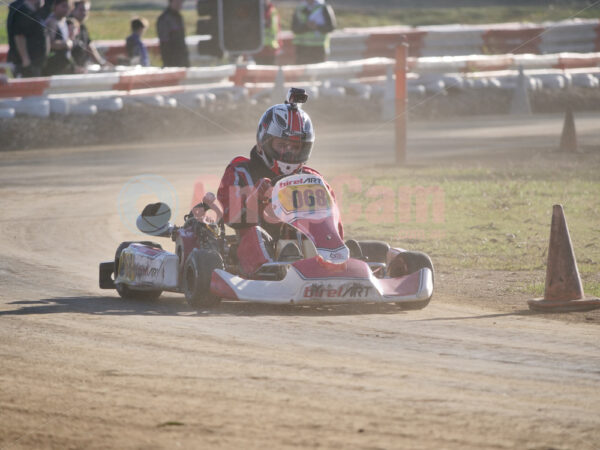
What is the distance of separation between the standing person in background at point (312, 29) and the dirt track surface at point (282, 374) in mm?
13202

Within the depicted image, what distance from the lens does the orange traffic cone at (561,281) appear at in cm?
707

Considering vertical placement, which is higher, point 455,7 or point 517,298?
point 455,7

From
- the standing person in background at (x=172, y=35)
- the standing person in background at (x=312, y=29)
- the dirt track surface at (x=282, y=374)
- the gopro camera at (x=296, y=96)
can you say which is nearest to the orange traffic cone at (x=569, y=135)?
the standing person in background at (x=312, y=29)

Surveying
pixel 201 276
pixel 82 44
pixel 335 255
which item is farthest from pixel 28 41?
pixel 335 255

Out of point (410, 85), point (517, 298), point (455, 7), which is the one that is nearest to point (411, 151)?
point (410, 85)

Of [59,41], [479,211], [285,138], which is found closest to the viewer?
[285,138]

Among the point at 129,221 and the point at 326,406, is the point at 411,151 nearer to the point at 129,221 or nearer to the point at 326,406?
the point at 129,221

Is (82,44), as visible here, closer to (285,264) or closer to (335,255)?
(285,264)

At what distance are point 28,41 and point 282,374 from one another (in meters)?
11.9

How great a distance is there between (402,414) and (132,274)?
3648 mm

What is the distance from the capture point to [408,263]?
24.0ft

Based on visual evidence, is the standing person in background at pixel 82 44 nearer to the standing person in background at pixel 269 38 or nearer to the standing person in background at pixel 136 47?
the standing person in background at pixel 136 47

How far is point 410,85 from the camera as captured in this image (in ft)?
68.6

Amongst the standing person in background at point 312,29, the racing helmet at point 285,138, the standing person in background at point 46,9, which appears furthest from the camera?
the standing person in background at point 312,29
